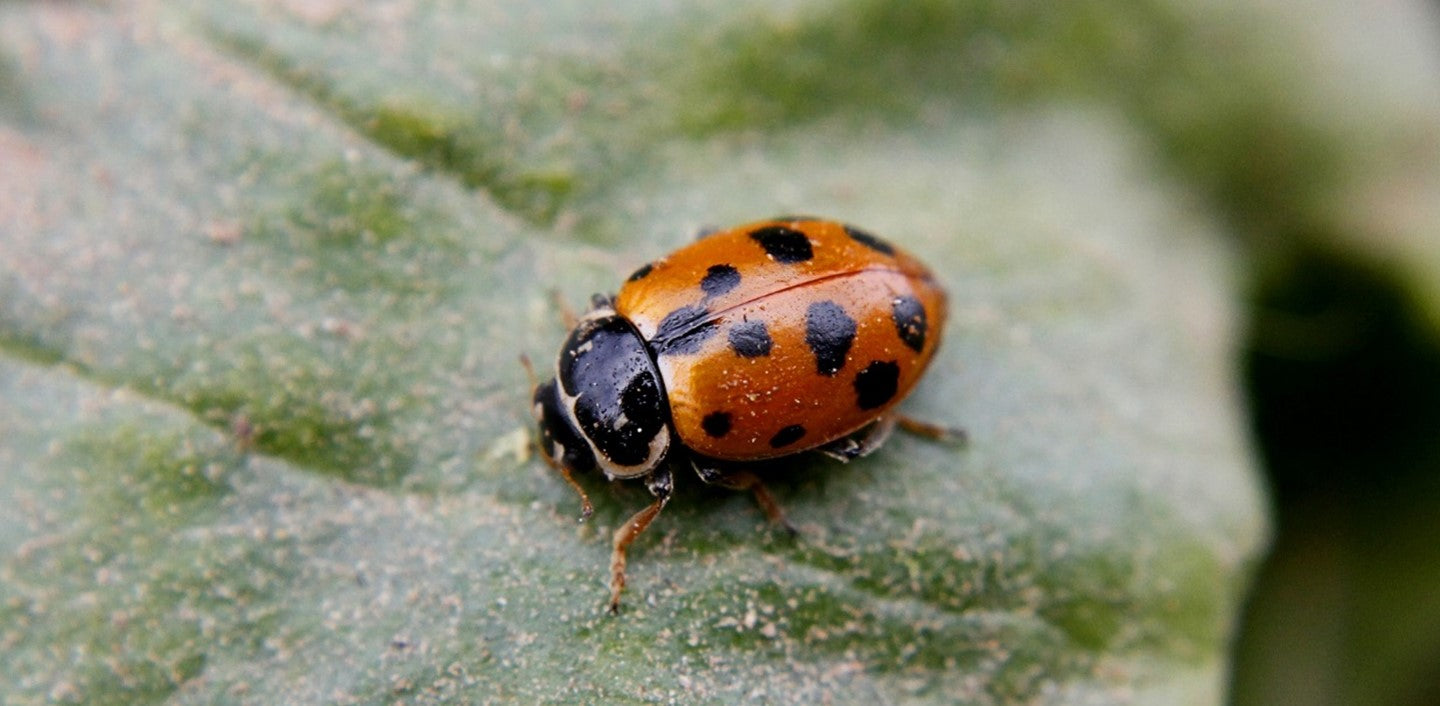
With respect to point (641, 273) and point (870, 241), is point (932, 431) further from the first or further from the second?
point (641, 273)

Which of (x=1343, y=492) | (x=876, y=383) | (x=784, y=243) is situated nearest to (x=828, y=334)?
(x=876, y=383)

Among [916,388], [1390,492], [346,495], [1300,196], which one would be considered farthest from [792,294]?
[1390,492]

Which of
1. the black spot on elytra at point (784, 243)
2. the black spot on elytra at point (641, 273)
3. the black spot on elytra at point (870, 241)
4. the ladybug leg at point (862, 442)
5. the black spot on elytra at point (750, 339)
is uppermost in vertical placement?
the black spot on elytra at point (870, 241)

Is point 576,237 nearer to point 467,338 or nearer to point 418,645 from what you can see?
point 467,338

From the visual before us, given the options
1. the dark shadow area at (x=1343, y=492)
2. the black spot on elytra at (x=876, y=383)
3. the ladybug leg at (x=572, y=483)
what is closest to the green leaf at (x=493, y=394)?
the ladybug leg at (x=572, y=483)

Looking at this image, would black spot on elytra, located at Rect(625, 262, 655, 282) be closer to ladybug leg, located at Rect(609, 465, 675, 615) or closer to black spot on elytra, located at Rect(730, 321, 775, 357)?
black spot on elytra, located at Rect(730, 321, 775, 357)

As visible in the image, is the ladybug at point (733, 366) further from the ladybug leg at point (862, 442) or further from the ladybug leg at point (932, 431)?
→ the ladybug leg at point (932, 431)

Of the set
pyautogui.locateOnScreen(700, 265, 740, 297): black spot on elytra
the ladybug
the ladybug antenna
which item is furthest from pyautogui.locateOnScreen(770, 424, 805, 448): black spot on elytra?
the ladybug antenna
